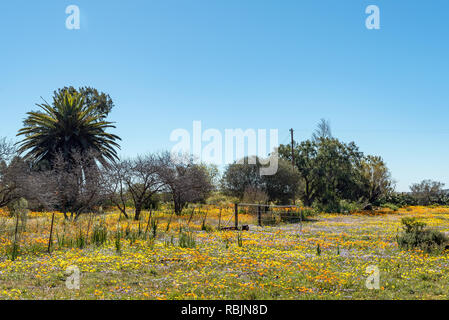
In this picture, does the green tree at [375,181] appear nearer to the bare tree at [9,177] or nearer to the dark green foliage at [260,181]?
the dark green foliage at [260,181]

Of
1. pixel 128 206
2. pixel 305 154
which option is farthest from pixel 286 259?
pixel 305 154

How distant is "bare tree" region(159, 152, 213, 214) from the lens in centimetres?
2795

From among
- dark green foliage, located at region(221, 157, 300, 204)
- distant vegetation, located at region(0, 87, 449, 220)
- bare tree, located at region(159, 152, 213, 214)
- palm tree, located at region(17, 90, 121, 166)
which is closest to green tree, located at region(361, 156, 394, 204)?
distant vegetation, located at region(0, 87, 449, 220)

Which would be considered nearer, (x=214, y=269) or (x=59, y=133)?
(x=214, y=269)

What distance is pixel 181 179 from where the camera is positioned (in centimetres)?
2864

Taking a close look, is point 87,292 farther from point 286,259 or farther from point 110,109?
point 110,109

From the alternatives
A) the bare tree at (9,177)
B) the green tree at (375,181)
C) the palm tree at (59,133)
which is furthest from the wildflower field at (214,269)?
the green tree at (375,181)

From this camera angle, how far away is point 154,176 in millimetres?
27156

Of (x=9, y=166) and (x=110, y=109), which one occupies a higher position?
(x=110, y=109)

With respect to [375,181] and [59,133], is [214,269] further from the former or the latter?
[375,181]

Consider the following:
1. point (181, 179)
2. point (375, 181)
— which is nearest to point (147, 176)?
point (181, 179)

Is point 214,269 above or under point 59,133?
under

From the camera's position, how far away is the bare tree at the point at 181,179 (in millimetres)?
27953
